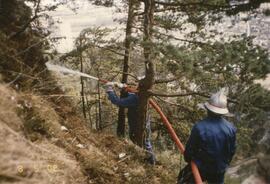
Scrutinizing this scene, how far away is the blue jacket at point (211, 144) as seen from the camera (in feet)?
16.8

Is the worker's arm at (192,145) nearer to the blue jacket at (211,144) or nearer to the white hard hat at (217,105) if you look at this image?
the blue jacket at (211,144)

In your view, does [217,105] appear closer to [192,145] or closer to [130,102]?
[192,145]

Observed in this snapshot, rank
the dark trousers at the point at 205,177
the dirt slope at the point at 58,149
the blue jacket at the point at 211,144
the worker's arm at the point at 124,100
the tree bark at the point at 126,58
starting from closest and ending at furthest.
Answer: the dirt slope at the point at 58,149 < the blue jacket at the point at 211,144 < the dark trousers at the point at 205,177 < the worker's arm at the point at 124,100 < the tree bark at the point at 126,58

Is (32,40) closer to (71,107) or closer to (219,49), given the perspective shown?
(71,107)

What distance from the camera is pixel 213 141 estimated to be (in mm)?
5160

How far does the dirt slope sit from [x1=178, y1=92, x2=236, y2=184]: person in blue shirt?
5.54 feet

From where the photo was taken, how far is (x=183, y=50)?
25.0ft

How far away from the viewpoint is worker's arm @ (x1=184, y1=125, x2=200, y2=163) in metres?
5.18

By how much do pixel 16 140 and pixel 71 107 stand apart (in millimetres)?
4086

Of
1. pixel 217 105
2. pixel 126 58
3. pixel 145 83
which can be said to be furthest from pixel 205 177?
pixel 126 58

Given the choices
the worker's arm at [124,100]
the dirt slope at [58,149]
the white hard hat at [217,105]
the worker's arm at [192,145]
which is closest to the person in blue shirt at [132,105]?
the worker's arm at [124,100]

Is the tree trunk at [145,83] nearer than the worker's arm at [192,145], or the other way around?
the worker's arm at [192,145]

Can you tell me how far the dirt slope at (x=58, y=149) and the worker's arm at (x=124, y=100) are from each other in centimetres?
87

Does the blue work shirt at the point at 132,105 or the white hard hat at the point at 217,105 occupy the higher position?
the white hard hat at the point at 217,105
